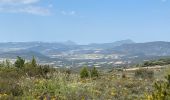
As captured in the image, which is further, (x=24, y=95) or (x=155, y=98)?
(x=24, y=95)

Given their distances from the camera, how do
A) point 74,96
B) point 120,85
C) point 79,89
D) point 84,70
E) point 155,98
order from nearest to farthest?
1. point 155,98
2. point 74,96
3. point 79,89
4. point 120,85
5. point 84,70

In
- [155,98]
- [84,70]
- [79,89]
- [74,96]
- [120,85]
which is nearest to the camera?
[155,98]

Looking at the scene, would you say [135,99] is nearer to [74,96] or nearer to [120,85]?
[74,96]

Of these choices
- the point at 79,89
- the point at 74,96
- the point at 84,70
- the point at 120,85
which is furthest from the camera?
the point at 84,70

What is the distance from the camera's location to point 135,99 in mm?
14281

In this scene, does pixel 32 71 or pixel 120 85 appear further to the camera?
pixel 32 71

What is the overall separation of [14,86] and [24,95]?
47.7 inches

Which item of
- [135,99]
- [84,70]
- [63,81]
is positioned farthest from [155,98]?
[84,70]

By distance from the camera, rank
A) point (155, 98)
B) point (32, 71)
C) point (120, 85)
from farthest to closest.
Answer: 1. point (32, 71)
2. point (120, 85)
3. point (155, 98)

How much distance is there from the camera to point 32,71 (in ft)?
75.2

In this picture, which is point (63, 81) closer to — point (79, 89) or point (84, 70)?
point (79, 89)

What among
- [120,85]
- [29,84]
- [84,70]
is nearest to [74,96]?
[29,84]

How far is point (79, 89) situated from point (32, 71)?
8531mm

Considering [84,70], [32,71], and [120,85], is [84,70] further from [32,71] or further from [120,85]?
[120,85]
